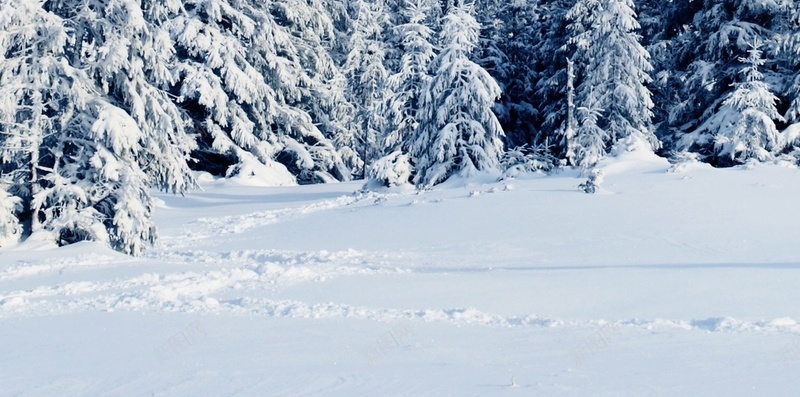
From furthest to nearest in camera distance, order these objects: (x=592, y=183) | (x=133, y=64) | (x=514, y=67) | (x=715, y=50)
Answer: (x=514, y=67), (x=715, y=50), (x=592, y=183), (x=133, y=64)

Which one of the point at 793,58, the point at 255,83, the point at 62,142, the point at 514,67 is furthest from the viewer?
the point at 514,67

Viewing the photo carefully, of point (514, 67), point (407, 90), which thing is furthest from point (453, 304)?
point (514, 67)

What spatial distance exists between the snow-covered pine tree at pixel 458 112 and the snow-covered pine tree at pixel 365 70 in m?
15.0

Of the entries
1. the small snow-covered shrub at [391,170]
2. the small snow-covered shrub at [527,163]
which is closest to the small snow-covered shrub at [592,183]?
the small snow-covered shrub at [527,163]

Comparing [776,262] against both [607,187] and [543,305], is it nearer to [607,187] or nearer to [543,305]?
[543,305]

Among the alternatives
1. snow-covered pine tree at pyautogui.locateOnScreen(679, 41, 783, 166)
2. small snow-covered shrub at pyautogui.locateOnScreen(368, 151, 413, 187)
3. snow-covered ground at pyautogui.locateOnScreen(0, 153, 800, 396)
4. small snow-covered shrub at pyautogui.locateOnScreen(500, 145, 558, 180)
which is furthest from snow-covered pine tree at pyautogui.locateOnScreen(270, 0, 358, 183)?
snow-covered pine tree at pyautogui.locateOnScreen(679, 41, 783, 166)

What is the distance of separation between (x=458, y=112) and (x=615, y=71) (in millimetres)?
6782

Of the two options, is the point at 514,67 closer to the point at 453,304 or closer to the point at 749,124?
the point at 749,124

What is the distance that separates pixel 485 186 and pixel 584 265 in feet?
28.7

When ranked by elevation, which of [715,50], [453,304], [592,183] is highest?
→ [715,50]

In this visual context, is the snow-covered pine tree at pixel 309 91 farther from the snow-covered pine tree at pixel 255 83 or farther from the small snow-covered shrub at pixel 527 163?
the small snow-covered shrub at pixel 527 163

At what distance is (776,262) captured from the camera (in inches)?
339

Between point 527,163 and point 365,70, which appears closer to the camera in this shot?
point 527,163

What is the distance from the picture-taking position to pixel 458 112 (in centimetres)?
2173
